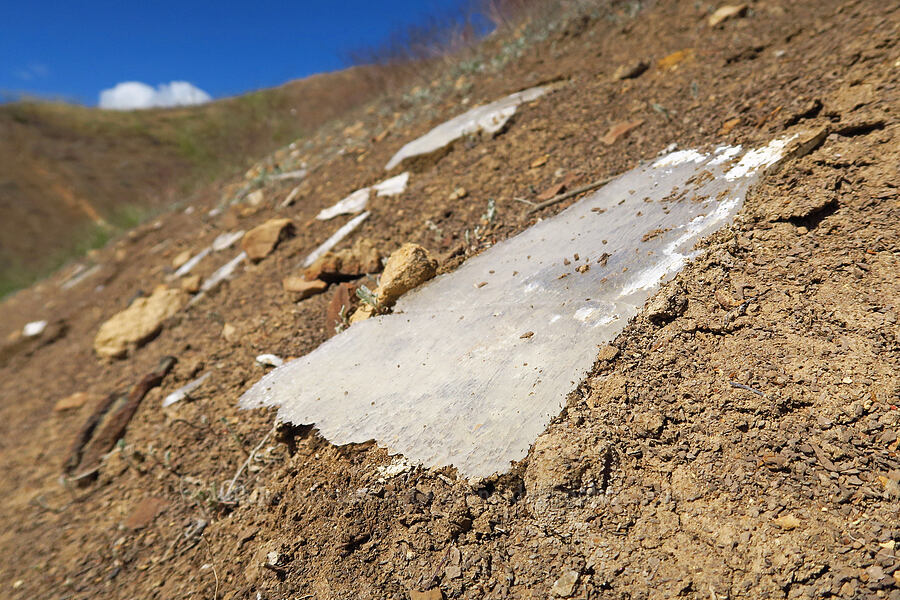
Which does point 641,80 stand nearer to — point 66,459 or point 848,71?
point 848,71

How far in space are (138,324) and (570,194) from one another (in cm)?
300

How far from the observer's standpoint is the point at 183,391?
2352 millimetres

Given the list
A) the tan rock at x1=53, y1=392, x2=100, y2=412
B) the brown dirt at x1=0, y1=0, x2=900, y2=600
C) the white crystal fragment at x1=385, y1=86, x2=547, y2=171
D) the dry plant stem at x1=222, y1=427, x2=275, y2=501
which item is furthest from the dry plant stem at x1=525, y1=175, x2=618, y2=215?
the tan rock at x1=53, y1=392, x2=100, y2=412

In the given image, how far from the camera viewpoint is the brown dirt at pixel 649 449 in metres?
1.00

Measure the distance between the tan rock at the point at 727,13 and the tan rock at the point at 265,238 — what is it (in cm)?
333

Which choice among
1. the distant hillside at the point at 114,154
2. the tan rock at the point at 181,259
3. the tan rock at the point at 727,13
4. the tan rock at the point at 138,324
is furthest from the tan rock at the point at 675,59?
the distant hillside at the point at 114,154

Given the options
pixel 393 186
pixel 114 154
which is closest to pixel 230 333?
pixel 393 186

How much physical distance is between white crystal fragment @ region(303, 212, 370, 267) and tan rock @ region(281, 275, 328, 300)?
27 cm

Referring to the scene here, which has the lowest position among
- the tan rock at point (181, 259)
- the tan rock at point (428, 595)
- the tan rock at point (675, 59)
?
the tan rock at point (428, 595)

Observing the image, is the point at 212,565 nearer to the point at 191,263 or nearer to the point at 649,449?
the point at 649,449

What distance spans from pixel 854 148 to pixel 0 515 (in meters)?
4.05

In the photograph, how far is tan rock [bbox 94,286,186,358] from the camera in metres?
3.14

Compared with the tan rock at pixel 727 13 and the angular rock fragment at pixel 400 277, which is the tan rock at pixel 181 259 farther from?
the tan rock at pixel 727 13

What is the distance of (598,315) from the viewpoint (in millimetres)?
1490
